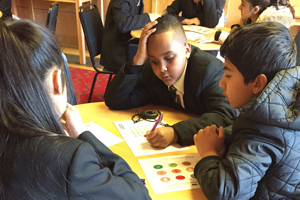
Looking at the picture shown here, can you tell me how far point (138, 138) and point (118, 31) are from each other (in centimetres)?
187

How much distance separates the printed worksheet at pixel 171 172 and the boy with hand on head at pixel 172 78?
0.30m

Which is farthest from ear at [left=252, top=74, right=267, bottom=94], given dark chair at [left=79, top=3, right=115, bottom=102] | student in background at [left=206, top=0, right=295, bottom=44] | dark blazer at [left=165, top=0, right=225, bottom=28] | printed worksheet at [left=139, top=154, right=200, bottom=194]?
dark blazer at [left=165, top=0, right=225, bottom=28]

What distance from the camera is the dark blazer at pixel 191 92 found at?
4.35ft

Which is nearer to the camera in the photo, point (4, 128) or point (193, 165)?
point (4, 128)

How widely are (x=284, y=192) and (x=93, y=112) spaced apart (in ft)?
3.10

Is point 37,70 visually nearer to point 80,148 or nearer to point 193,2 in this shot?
point 80,148

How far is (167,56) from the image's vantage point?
144cm

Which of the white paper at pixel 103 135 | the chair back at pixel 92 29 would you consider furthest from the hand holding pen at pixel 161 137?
the chair back at pixel 92 29

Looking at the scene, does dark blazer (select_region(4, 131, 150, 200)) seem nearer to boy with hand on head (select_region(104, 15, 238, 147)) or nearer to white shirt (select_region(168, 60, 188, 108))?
boy with hand on head (select_region(104, 15, 238, 147))

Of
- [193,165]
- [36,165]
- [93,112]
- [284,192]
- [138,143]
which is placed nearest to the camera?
[36,165]

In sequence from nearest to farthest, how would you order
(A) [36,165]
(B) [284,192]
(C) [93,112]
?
(A) [36,165] < (B) [284,192] < (C) [93,112]

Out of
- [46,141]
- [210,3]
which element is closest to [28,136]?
[46,141]

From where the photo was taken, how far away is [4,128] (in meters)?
0.64

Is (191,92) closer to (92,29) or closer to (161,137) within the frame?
(161,137)
